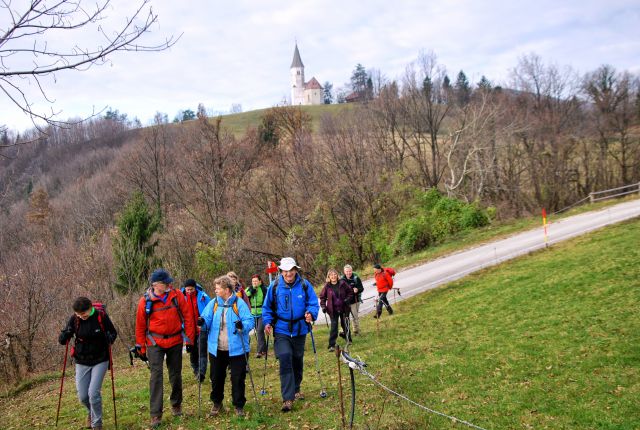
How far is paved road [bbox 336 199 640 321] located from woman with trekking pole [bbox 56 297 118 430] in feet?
36.9

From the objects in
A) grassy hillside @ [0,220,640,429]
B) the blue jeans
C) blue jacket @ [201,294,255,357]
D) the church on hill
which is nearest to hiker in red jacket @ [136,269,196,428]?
blue jacket @ [201,294,255,357]

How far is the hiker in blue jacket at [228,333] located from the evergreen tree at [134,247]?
16.7m

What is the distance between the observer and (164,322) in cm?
727

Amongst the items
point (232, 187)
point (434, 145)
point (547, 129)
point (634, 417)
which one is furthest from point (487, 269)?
point (547, 129)

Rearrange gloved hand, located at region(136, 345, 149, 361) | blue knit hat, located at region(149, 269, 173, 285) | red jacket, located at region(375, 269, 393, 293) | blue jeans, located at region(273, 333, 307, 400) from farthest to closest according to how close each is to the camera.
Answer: red jacket, located at region(375, 269, 393, 293) < blue jeans, located at region(273, 333, 307, 400) < gloved hand, located at region(136, 345, 149, 361) < blue knit hat, located at region(149, 269, 173, 285)

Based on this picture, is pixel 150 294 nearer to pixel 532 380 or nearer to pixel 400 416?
pixel 400 416

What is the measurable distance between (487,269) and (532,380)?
37.4 feet

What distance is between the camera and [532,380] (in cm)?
820

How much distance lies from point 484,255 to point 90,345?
60.1ft

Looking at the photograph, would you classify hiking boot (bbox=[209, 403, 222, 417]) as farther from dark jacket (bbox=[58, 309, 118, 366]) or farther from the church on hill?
the church on hill

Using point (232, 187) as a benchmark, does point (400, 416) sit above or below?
below

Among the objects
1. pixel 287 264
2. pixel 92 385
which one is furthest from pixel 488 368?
pixel 92 385

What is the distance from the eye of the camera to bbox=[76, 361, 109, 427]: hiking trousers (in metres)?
7.26

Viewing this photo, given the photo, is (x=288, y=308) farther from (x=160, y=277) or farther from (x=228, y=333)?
(x=160, y=277)
